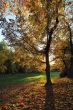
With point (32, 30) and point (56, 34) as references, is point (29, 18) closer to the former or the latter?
point (32, 30)

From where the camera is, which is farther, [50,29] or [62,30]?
[62,30]

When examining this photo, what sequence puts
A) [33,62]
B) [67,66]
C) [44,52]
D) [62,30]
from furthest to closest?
1. [67,66]
2. [62,30]
3. [33,62]
4. [44,52]

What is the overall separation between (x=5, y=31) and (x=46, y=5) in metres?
5.37

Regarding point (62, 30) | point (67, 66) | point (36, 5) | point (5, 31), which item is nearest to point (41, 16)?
point (36, 5)

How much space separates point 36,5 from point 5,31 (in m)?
4.43

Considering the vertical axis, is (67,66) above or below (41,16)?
below

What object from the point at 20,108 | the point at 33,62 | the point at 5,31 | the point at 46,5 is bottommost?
the point at 20,108

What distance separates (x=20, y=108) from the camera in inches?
558

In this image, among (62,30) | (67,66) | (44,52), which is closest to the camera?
(44,52)

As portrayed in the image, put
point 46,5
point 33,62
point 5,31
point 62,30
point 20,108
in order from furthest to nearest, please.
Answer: point 62,30 → point 33,62 → point 5,31 → point 46,5 → point 20,108

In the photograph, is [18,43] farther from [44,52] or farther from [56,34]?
[56,34]

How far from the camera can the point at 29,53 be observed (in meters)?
34.2

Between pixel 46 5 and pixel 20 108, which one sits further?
pixel 46 5

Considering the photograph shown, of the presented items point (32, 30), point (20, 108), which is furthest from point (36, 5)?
point (20, 108)
